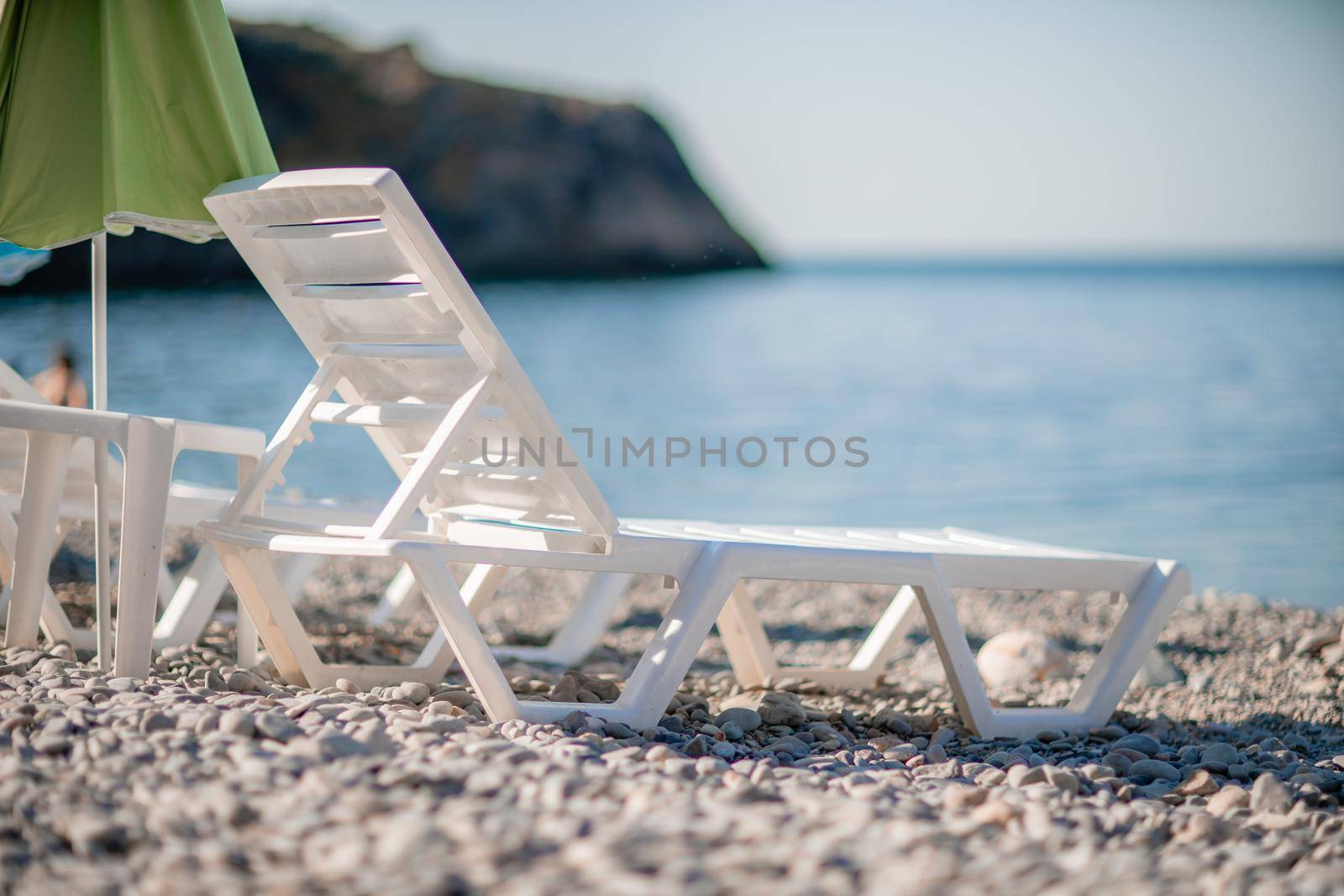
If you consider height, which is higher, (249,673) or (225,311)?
(249,673)

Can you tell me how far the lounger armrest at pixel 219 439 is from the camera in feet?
10.0

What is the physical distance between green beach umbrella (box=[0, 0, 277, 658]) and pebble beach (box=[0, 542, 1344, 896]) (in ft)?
3.82

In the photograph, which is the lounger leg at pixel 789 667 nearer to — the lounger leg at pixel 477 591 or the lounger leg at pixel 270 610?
the lounger leg at pixel 477 591

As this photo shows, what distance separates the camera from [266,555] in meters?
3.05

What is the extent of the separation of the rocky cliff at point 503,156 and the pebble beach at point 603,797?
32436 millimetres

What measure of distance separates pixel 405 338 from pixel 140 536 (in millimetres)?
762

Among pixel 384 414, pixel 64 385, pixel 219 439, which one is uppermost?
pixel 384 414

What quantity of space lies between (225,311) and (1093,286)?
3196cm

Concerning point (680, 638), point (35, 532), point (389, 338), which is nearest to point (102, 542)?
point (35, 532)

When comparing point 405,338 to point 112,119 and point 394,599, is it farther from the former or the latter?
point 394,599

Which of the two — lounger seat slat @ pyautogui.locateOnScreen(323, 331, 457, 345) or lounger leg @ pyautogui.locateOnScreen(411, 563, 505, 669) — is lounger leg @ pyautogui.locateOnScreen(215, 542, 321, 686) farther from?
lounger seat slat @ pyautogui.locateOnScreen(323, 331, 457, 345)

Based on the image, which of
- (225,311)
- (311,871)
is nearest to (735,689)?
(311,871)

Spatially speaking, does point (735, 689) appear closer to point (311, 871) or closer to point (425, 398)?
point (425, 398)

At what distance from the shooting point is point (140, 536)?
2730 millimetres
